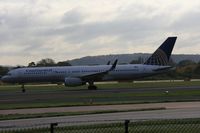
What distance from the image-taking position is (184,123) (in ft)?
53.2

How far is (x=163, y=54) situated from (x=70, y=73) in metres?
13.3

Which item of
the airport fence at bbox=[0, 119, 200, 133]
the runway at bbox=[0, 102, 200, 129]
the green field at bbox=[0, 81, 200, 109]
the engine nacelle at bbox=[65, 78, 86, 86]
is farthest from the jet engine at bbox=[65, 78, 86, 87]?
the airport fence at bbox=[0, 119, 200, 133]

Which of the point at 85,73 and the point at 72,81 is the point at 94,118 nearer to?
the point at 72,81

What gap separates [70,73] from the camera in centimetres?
6391

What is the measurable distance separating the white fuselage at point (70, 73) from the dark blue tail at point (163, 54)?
73.8 inches

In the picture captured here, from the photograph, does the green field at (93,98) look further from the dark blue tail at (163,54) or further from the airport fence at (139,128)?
the airport fence at (139,128)

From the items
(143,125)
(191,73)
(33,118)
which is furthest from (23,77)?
(191,73)

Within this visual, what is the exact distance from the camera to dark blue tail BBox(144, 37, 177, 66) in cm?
6744

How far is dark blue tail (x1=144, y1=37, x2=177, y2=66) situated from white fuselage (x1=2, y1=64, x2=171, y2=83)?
6.15 feet

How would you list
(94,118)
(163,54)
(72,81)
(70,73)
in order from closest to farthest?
1. (94,118)
2. (72,81)
3. (70,73)
4. (163,54)

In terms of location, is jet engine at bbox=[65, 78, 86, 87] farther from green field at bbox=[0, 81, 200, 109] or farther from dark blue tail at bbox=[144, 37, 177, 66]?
dark blue tail at bbox=[144, 37, 177, 66]

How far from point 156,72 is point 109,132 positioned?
51224 mm

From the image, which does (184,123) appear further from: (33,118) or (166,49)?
(166,49)

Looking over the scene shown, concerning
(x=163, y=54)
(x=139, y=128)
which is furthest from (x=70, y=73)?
(x=139, y=128)
